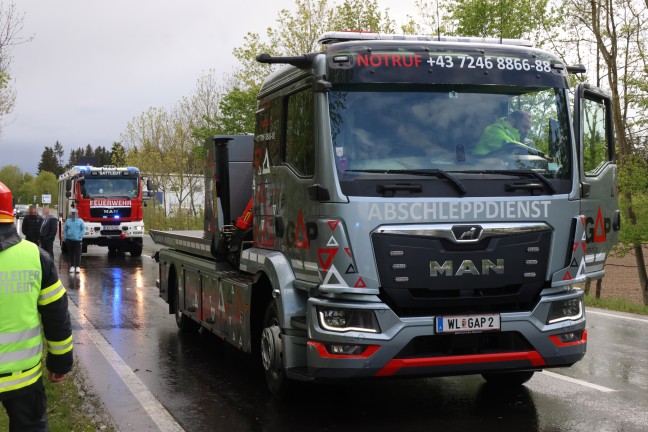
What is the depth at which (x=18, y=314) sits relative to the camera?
402 cm

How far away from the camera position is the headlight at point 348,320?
6168 mm

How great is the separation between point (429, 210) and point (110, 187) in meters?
23.6

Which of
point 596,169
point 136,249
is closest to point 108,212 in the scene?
point 136,249

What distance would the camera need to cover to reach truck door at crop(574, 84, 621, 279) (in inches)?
269

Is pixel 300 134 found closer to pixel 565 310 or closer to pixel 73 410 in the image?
pixel 565 310

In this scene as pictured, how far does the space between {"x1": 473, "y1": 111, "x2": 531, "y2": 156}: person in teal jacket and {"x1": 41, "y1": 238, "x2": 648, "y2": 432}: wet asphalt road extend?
2035 millimetres

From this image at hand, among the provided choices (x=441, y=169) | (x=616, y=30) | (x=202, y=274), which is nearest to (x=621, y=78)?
(x=616, y=30)

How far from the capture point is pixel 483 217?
6.36 metres

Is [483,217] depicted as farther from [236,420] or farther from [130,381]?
[130,381]

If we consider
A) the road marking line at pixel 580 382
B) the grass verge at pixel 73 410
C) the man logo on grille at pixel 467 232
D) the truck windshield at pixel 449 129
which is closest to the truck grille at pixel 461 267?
the man logo on grille at pixel 467 232

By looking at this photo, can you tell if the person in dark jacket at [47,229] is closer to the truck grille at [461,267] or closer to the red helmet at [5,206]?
the truck grille at [461,267]

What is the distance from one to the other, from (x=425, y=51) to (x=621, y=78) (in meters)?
19.6

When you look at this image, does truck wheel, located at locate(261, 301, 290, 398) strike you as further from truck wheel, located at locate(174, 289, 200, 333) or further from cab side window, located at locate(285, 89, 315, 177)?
truck wheel, located at locate(174, 289, 200, 333)

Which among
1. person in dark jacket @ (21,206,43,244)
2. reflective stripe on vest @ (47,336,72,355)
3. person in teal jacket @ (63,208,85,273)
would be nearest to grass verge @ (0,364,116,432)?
reflective stripe on vest @ (47,336,72,355)
